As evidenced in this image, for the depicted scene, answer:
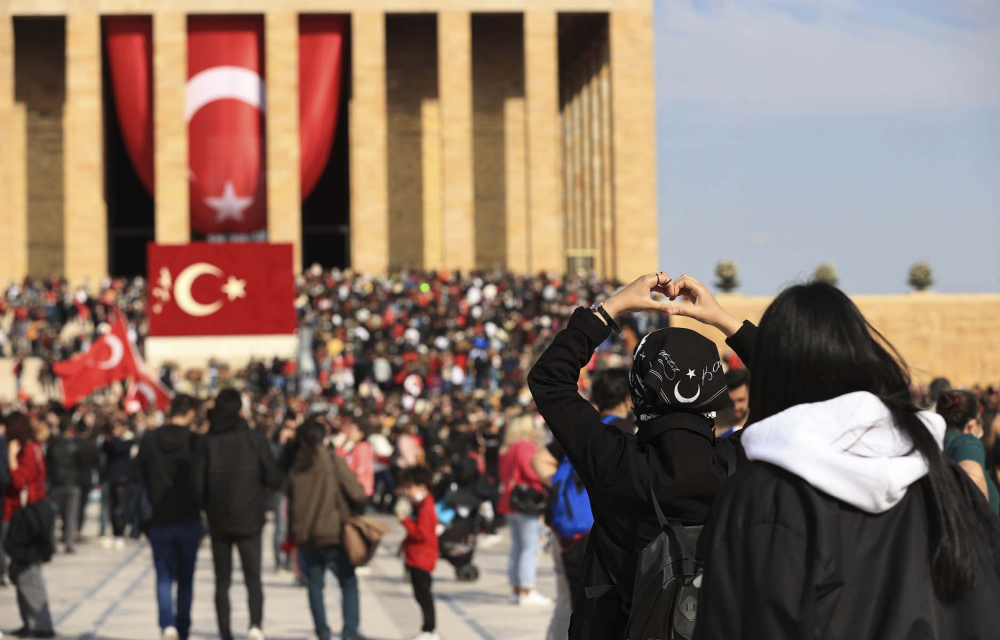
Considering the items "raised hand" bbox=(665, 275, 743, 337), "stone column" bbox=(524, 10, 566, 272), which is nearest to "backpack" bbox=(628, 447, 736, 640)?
"raised hand" bbox=(665, 275, 743, 337)

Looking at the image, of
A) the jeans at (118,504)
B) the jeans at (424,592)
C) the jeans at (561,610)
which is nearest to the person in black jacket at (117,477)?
the jeans at (118,504)

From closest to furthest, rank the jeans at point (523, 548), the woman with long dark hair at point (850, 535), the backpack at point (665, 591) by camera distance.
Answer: the woman with long dark hair at point (850, 535) < the backpack at point (665, 591) < the jeans at point (523, 548)

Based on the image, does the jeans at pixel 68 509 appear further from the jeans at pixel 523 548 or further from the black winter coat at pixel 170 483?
the black winter coat at pixel 170 483

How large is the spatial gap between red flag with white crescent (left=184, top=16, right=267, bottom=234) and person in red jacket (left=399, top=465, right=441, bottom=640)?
33332 mm

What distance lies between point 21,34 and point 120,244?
7.72 metres

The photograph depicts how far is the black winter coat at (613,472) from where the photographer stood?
344 centimetres

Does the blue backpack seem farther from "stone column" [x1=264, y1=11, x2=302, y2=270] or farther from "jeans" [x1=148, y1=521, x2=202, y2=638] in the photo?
"stone column" [x1=264, y1=11, x2=302, y2=270]

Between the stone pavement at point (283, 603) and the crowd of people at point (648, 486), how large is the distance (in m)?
0.46

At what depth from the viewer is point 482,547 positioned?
16.4m

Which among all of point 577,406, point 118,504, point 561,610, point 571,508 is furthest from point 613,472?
point 118,504

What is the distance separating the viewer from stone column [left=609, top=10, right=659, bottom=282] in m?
44.6

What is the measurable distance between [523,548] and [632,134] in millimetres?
34905

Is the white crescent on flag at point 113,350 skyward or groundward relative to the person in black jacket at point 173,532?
skyward

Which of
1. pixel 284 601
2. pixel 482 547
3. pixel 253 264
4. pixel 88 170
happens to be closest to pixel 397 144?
pixel 88 170
